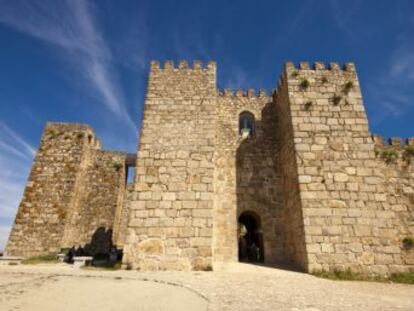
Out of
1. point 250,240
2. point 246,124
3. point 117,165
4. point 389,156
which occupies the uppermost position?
point 246,124

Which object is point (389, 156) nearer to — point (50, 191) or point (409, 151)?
point (409, 151)

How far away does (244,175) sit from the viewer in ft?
35.6

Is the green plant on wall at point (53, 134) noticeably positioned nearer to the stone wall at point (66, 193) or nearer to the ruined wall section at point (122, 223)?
the stone wall at point (66, 193)

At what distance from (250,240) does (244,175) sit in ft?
13.4

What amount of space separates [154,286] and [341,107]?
836 centimetres

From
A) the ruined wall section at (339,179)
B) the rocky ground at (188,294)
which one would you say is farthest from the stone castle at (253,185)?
the rocky ground at (188,294)

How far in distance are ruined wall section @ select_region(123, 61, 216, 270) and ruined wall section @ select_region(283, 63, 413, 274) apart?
305cm

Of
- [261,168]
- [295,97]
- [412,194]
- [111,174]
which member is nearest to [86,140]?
[111,174]

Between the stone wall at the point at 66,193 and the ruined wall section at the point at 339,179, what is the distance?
34.6 feet

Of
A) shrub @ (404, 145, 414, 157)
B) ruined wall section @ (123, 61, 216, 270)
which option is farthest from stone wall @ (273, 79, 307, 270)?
shrub @ (404, 145, 414, 157)

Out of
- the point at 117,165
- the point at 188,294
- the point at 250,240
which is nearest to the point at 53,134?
the point at 117,165

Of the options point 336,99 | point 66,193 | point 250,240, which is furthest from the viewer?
point 66,193

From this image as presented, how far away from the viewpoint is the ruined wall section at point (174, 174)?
7.40 metres

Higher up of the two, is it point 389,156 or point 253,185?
Result: point 389,156
